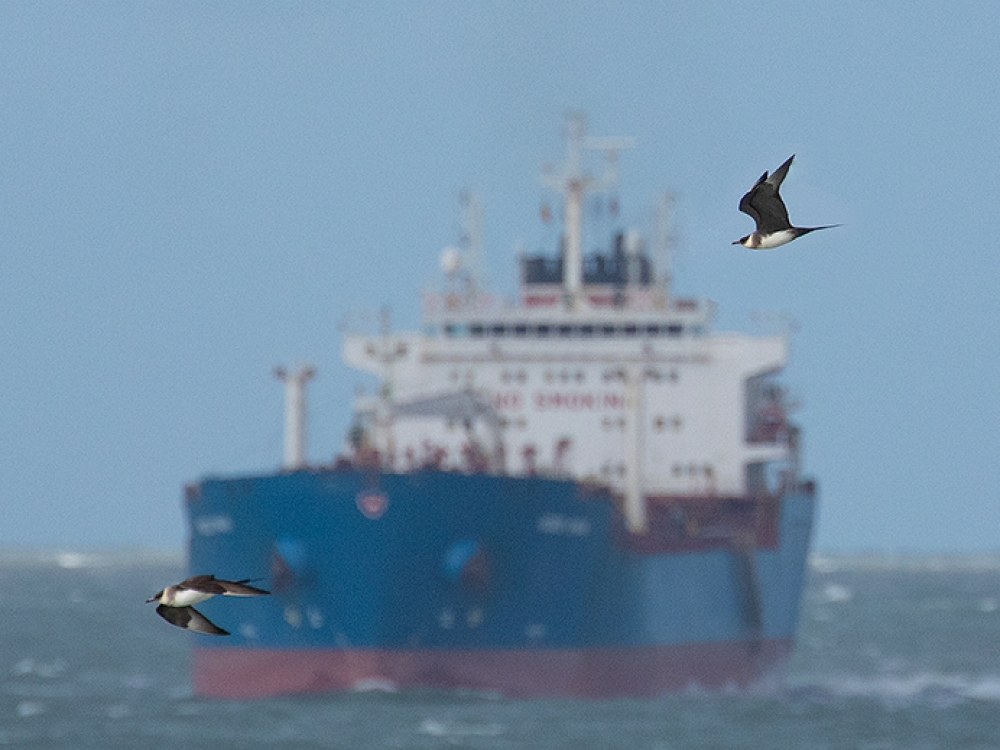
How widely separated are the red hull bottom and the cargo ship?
0.04 meters

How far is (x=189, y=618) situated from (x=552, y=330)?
3205 centimetres

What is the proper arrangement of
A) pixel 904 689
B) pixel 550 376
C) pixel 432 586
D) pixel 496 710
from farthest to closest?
pixel 904 689 → pixel 550 376 → pixel 496 710 → pixel 432 586

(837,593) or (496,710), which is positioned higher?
(837,593)

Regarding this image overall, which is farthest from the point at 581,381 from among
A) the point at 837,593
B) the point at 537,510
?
the point at 837,593

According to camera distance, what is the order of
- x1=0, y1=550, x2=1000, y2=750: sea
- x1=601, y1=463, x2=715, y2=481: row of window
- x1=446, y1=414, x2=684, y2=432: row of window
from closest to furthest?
x1=0, y1=550, x2=1000, y2=750: sea
x1=446, y1=414, x2=684, y2=432: row of window
x1=601, y1=463, x2=715, y2=481: row of window

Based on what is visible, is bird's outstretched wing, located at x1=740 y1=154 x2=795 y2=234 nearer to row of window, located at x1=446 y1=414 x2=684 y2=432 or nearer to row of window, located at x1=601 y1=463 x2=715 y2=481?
row of window, located at x1=446 y1=414 x2=684 y2=432

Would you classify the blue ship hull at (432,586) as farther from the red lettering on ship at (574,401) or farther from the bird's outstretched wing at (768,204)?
the bird's outstretched wing at (768,204)

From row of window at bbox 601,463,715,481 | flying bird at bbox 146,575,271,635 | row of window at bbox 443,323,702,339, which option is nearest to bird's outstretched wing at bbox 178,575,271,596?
flying bird at bbox 146,575,271,635

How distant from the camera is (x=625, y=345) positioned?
44938 mm

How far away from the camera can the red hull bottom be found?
123 ft

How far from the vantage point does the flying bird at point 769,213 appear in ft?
40.4

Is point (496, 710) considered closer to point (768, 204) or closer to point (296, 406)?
point (296, 406)

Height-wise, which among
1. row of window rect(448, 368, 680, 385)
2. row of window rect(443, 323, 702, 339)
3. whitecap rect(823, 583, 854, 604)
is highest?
row of window rect(443, 323, 702, 339)

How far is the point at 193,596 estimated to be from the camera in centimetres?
1291
